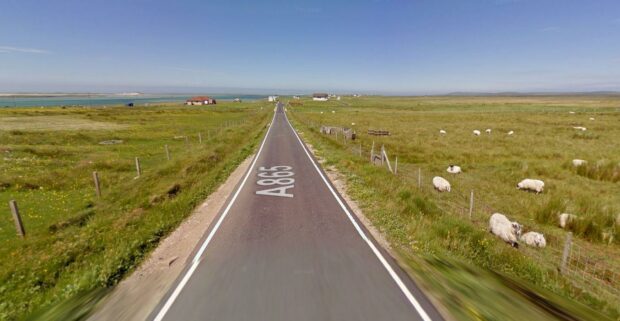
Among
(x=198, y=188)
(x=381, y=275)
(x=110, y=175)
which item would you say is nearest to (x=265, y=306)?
(x=381, y=275)

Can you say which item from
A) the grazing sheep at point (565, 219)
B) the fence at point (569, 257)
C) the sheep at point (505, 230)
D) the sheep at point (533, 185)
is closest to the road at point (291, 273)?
the fence at point (569, 257)

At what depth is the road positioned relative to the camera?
4.89 m

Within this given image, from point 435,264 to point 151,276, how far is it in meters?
6.38

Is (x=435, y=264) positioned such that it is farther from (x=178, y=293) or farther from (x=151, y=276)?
(x=151, y=276)

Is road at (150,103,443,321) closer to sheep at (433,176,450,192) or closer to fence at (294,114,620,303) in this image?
fence at (294,114,620,303)

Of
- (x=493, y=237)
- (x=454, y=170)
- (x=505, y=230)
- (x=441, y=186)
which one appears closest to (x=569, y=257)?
(x=493, y=237)

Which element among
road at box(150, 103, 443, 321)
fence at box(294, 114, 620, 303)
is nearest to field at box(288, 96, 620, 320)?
fence at box(294, 114, 620, 303)

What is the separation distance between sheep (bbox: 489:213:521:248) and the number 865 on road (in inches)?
295

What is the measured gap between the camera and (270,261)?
21.6ft

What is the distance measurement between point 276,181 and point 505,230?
31.0ft

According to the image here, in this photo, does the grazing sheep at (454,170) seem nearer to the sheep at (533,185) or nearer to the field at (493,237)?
the field at (493,237)

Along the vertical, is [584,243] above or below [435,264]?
below

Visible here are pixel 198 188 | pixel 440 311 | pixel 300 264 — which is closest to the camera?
pixel 440 311

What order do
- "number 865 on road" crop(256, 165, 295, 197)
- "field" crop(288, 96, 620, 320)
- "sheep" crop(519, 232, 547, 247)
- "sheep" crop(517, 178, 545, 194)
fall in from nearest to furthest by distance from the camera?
1. "field" crop(288, 96, 620, 320)
2. "sheep" crop(519, 232, 547, 247)
3. "number 865 on road" crop(256, 165, 295, 197)
4. "sheep" crop(517, 178, 545, 194)
